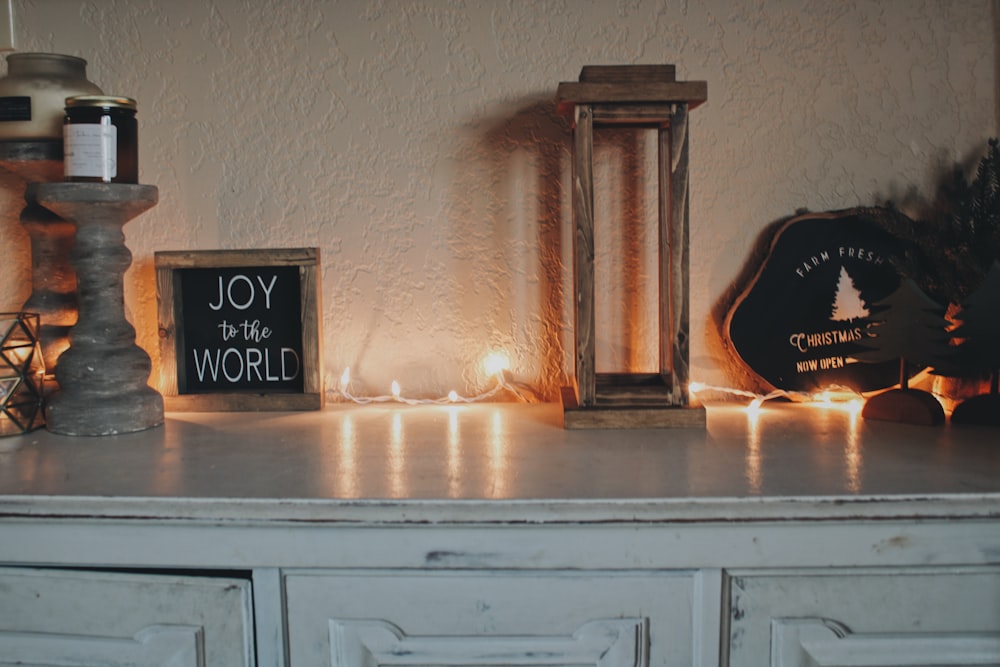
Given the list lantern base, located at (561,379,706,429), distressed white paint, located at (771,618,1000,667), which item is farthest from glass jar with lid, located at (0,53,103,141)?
distressed white paint, located at (771,618,1000,667)

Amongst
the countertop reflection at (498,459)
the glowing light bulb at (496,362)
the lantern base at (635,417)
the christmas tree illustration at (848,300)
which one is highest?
the christmas tree illustration at (848,300)

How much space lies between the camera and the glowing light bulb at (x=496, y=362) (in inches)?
50.6

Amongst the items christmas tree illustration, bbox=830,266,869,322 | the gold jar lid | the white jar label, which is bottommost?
christmas tree illustration, bbox=830,266,869,322

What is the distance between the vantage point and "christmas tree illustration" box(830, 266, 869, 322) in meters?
1.22

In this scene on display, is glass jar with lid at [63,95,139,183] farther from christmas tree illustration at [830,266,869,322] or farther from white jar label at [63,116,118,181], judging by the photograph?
christmas tree illustration at [830,266,869,322]

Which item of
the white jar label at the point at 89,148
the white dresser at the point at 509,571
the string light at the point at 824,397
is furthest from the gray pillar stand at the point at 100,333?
the string light at the point at 824,397

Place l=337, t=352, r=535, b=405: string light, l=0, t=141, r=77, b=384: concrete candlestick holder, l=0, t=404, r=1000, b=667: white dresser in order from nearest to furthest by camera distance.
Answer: l=0, t=404, r=1000, b=667: white dresser, l=0, t=141, r=77, b=384: concrete candlestick holder, l=337, t=352, r=535, b=405: string light

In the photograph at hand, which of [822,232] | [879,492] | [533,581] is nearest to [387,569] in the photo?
[533,581]

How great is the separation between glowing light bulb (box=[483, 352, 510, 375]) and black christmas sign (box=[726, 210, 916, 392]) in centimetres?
35

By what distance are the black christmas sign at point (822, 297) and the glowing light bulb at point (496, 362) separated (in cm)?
35

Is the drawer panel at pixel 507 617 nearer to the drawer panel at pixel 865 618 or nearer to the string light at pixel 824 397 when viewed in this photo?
the drawer panel at pixel 865 618

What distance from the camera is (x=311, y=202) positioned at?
1275mm

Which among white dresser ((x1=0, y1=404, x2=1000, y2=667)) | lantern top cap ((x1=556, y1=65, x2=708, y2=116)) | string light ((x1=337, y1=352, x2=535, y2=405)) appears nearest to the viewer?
white dresser ((x1=0, y1=404, x2=1000, y2=667))

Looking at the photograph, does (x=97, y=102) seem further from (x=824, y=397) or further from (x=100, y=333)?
(x=824, y=397)
